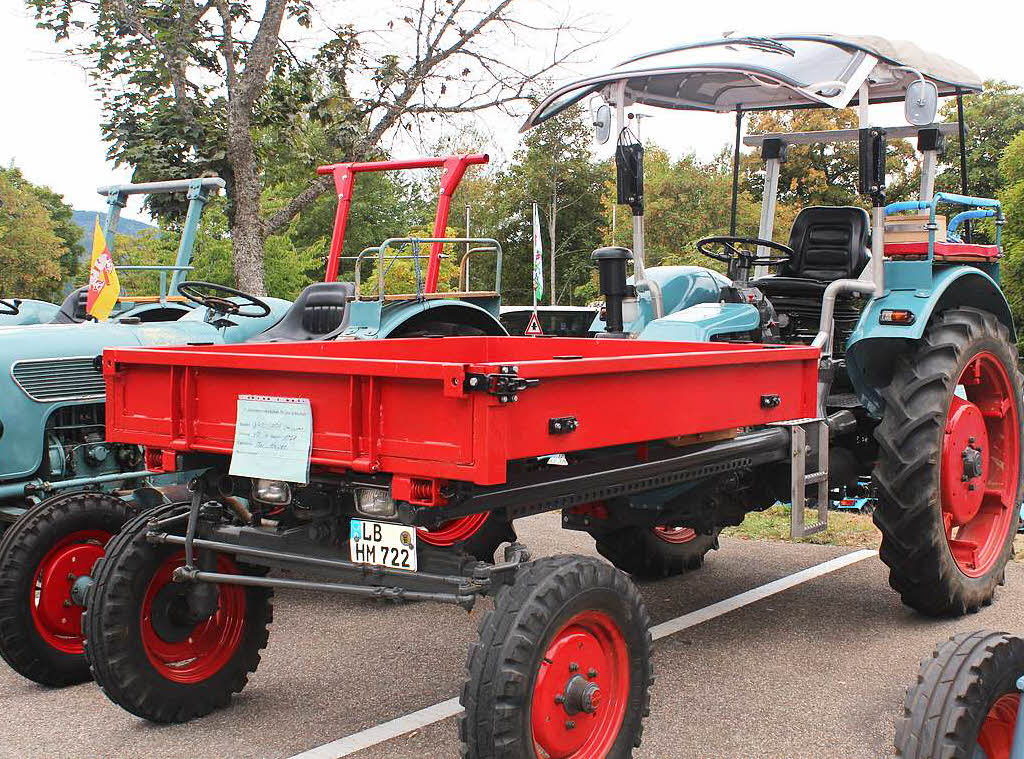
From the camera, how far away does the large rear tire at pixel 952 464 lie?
4.87 meters

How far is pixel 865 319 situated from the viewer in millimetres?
5168

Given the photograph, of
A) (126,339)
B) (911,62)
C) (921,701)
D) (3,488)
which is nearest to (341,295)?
(126,339)

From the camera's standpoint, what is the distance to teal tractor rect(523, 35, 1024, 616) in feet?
16.0

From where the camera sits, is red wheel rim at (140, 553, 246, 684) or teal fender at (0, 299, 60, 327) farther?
teal fender at (0, 299, 60, 327)

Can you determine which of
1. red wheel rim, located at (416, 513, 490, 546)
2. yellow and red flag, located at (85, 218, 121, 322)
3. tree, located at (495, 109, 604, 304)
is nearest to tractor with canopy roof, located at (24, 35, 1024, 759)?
red wheel rim, located at (416, 513, 490, 546)

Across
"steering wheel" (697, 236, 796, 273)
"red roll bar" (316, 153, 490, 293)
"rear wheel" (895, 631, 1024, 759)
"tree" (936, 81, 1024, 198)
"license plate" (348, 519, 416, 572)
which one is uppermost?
"tree" (936, 81, 1024, 198)

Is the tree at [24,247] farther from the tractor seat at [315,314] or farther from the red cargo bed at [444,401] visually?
the red cargo bed at [444,401]

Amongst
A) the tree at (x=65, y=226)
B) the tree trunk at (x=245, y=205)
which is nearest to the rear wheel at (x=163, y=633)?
the tree trunk at (x=245, y=205)

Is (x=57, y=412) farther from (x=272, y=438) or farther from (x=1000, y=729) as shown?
(x=1000, y=729)

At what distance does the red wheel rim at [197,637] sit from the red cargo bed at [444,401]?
48cm

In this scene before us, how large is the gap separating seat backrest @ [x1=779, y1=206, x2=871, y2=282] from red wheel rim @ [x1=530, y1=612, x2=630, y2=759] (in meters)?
3.20

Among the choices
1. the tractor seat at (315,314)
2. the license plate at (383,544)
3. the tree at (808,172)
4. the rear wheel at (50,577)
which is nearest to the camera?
the license plate at (383,544)

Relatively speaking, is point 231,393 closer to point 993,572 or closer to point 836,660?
point 836,660

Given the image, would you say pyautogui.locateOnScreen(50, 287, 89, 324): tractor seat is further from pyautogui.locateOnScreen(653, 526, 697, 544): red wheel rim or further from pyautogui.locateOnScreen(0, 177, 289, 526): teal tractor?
pyautogui.locateOnScreen(653, 526, 697, 544): red wheel rim
